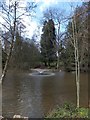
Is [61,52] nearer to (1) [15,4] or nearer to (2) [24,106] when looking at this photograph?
(2) [24,106]

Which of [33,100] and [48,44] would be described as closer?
[33,100]

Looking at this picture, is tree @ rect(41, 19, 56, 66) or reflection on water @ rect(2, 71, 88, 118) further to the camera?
tree @ rect(41, 19, 56, 66)

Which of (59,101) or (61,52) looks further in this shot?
(61,52)

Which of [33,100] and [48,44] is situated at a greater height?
[48,44]

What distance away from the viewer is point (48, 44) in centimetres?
3186

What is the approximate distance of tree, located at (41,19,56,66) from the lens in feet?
101

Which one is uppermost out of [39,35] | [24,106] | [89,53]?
[39,35]

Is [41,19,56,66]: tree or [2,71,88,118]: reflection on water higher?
[41,19,56,66]: tree

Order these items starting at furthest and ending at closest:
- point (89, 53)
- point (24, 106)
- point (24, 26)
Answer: point (89, 53), point (24, 106), point (24, 26)

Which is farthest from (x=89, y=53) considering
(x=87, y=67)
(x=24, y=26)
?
(x=24, y=26)

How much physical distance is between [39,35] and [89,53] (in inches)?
268

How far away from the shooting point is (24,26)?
297 inches

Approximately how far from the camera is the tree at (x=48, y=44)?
3088 cm

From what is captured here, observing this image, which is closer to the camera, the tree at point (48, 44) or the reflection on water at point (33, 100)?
the reflection on water at point (33, 100)
